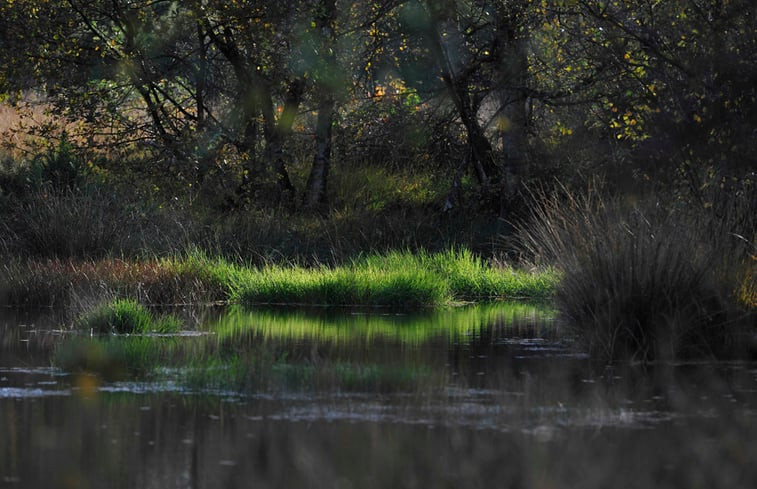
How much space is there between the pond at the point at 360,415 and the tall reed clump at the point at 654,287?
398 mm

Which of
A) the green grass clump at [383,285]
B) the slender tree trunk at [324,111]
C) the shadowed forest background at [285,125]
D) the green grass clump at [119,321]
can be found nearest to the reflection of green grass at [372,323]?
the green grass clump at [383,285]

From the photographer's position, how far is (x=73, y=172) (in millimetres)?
23484

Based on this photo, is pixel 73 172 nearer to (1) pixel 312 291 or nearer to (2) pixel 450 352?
(1) pixel 312 291

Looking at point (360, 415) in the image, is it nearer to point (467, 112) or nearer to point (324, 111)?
point (467, 112)

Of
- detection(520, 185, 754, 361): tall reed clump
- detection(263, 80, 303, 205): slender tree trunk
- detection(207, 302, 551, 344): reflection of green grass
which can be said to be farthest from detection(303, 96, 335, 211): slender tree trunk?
detection(520, 185, 754, 361): tall reed clump

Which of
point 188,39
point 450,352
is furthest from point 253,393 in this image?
point 188,39

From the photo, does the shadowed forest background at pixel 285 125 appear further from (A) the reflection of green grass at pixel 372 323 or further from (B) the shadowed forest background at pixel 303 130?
(A) the reflection of green grass at pixel 372 323

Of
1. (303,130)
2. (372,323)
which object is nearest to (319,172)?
(303,130)

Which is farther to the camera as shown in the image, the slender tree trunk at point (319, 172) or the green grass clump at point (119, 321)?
the slender tree trunk at point (319, 172)

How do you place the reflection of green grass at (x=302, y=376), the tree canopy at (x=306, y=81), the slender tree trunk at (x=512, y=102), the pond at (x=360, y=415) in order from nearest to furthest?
the pond at (x=360, y=415) < the reflection of green grass at (x=302, y=376) < the slender tree trunk at (x=512, y=102) < the tree canopy at (x=306, y=81)

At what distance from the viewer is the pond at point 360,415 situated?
6969 millimetres

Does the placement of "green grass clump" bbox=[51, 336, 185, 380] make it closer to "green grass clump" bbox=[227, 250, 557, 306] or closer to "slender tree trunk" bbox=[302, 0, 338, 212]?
"green grass clump" bbox=[227, 250, 557, 306]

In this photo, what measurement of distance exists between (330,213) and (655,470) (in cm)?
1775

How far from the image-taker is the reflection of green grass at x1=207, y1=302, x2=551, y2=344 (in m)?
13.6
